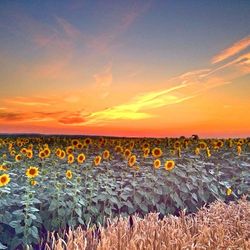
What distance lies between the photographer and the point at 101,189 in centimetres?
521

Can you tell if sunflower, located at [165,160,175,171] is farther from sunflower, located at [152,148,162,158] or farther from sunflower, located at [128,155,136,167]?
sunflower, located at [152,148,162,158]

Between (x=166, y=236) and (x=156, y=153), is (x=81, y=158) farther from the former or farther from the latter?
(x=166, y=236)

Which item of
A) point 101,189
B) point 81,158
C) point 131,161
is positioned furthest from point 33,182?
point 131,161

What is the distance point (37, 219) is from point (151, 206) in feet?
4.74

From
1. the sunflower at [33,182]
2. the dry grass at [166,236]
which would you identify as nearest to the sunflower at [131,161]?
the sunflower at [33,182]

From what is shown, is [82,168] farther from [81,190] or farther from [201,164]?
[201,164]

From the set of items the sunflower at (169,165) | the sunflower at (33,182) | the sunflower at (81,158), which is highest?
the sunflower at (81,158)

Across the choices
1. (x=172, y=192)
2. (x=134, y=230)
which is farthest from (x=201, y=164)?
(x=134, y=230)

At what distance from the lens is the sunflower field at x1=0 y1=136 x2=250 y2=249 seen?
173 inches

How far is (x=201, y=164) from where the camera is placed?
6.39 meters

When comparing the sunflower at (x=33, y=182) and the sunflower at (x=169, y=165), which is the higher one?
the sunflower at (x=169, y=165)

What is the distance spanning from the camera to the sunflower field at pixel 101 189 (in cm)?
438

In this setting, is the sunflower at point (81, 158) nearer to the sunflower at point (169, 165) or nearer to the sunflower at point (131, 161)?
the sunflower at point (131, 161)

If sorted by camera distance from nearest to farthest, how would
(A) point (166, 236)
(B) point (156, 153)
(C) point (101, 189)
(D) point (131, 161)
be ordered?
(A) point (166, 236) < (C) point (101, 189) < (D) point (131, 161) < (B) point (156, 153)
